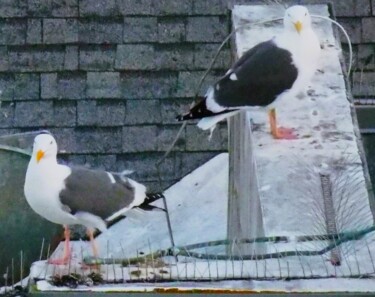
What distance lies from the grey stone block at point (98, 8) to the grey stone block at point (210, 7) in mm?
449

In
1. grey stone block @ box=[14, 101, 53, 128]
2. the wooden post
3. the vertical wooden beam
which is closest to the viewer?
the vertical wooden beam

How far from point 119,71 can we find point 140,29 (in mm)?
269

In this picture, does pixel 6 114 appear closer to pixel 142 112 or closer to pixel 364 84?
pixel 142 112

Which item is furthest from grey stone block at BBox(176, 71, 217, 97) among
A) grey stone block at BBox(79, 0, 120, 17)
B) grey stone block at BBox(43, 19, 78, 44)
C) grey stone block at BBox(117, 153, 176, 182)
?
grey stone block at BBox(43, 19, 78, 44)

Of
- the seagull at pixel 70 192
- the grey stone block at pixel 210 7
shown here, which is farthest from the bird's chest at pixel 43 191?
the grey stone block at pixel 210 7

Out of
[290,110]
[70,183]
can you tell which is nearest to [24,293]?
[70,183]

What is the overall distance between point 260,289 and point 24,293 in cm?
55

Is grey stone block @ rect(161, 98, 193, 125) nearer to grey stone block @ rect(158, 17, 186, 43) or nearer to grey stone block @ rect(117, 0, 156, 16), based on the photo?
grey stone block @ rect(158, 17, 186, 43)

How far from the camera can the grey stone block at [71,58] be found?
6152 millimetres

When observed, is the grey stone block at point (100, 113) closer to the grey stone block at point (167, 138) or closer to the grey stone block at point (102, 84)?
the grey stone block at point (102, 84)

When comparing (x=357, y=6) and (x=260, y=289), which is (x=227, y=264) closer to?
(x=260, y=289)

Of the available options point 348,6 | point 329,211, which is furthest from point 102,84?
A: point 329,211

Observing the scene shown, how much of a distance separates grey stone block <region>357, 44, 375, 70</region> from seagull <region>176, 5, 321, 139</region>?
206cm

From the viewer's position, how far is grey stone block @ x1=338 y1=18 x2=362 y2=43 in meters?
6.18
